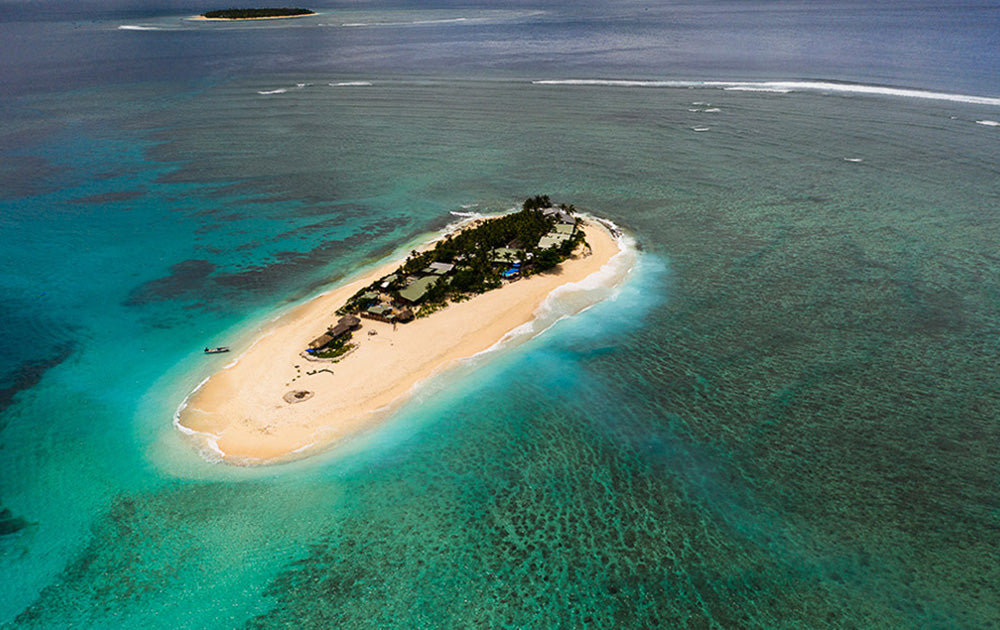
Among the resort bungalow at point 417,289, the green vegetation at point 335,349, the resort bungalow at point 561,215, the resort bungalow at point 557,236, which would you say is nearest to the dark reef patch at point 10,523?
the green vegetation at point 335,349

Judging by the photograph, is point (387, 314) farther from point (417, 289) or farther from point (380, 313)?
point (417, 289)

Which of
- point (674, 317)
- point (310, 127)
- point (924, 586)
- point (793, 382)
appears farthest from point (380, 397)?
point (310, 127)

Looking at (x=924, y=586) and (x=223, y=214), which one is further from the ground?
(x=223, y=214)

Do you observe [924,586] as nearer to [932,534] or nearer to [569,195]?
[932,534]

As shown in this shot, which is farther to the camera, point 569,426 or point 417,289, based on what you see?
point 417,289

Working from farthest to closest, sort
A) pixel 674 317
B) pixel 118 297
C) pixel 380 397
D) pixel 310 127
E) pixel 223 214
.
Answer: pixel 310 127, pixel 223 214, pixel 118 297, pixel 674 317, pixel 380 397

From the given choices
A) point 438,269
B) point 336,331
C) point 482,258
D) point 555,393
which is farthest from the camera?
point 482,258

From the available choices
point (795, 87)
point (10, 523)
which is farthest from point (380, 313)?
point (795, 87)
